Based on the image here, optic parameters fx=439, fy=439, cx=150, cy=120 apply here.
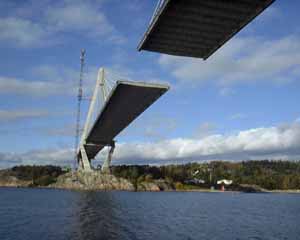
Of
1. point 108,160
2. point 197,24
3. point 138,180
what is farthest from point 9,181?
point 197,24

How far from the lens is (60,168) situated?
17525 cm

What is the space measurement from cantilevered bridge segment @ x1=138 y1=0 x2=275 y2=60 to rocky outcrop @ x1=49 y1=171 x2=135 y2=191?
83.6 metres

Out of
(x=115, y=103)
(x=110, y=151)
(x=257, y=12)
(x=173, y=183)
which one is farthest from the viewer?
(x=173, y=183)

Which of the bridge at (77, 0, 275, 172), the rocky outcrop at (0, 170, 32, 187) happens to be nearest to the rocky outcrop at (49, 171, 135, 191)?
the rocky outcrop at (0, 170, 32, 187)

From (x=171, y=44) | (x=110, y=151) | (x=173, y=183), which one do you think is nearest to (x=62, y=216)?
(x=171, y=44)

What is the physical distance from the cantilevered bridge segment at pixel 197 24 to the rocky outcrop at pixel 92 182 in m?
83.6

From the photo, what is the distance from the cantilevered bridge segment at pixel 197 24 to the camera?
1385cm

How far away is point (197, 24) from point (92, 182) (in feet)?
288

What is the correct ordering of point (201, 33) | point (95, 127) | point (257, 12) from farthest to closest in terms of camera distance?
point (95, 127)
point (201, 33)
point (257, 12)

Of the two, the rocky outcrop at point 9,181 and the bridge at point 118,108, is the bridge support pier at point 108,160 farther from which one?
the rocky outcrop at point 9,181

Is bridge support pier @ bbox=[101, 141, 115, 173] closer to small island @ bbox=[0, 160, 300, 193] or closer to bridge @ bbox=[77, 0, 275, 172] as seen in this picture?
small island @ bbox=[0, 160, 300, 193]

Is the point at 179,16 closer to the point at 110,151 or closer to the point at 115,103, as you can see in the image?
the point at 115,103

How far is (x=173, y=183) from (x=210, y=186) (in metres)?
30.7

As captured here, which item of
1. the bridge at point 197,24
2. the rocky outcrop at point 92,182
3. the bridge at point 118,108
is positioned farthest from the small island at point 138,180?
the bridge at point 197,24
